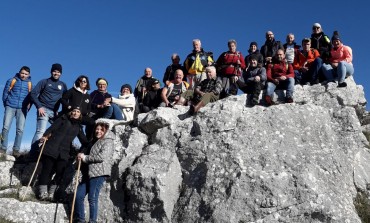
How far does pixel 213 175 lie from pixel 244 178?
806mm

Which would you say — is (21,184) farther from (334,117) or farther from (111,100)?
(334,117)

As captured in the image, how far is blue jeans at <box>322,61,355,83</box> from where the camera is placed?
1143 cm

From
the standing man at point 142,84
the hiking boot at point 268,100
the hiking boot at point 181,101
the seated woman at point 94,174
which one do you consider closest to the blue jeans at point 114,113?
the standing man at point 142,84

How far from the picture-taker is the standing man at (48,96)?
1136 centimetres

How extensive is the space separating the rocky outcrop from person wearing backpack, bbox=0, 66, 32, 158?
3265mm

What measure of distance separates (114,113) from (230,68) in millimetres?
4239

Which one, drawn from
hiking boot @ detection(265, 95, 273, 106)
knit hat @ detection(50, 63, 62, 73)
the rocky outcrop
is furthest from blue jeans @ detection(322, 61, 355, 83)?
knit hat @ detection(50, 63, 62, 73)

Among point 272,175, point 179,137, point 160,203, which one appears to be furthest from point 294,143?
point 160,203

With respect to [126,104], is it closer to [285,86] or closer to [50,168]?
[50,168]

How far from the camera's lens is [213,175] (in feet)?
29.9

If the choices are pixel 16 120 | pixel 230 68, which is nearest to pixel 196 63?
pixel 230 68

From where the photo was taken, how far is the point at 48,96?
11.7 meters

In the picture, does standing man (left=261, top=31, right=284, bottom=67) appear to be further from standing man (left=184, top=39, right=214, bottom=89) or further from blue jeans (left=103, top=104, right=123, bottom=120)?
blue jeans (left=103, top=104, right=123, bottom=120)

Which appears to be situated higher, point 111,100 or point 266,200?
point 111,100
